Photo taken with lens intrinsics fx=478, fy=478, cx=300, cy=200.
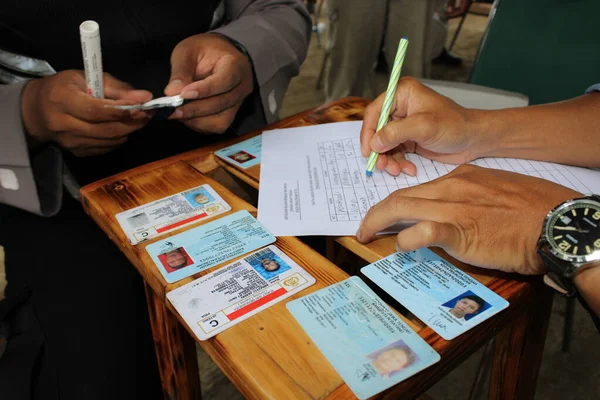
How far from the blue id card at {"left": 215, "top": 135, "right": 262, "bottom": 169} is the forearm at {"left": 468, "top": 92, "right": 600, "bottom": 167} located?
32 cm

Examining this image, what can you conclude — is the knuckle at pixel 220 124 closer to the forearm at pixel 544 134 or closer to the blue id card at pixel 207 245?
the blue id card at pixel 207 245

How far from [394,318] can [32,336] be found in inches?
18.9

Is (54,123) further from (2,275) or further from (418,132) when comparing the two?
(418,132)

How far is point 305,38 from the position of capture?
1.01 m

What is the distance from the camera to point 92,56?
633 millimetres

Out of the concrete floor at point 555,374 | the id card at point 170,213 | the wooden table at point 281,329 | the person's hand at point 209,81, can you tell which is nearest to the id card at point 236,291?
the wooden table at point 281,329

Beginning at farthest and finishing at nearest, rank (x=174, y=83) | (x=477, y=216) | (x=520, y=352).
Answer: (x=174, y=83), (x=520, y=352), (x=477, y=216)

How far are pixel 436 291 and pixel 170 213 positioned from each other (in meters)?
0.33

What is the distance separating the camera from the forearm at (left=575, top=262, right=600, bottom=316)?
0.48 m

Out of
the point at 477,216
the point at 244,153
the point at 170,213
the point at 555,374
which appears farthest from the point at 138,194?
the point at 555,374

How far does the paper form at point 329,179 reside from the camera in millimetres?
584

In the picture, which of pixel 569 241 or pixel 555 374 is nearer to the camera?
pixel 569 241

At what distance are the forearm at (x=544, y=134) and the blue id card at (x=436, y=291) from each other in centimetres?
25

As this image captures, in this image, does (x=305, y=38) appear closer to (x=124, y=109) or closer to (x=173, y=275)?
(x=124, y=109)
